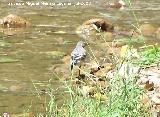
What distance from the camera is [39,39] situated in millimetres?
8477

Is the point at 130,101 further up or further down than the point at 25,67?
further up

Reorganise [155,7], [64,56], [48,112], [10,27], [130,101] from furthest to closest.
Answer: [155,7]
[10,27]
[64,56]
[48,112]
[130,101]

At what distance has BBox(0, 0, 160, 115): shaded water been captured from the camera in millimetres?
5867

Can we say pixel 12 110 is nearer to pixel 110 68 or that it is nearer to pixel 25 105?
pixel 25 105

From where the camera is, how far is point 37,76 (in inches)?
257

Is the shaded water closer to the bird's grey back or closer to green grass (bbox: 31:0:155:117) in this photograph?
the bird's grey back

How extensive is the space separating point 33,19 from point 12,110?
4686 mm

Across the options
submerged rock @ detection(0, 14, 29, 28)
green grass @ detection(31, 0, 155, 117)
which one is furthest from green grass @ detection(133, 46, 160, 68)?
submerged rock @ detection(0, 14, 29, 28)

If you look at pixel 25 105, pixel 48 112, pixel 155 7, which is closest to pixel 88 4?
pixel 155 7

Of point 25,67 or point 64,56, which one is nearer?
point 25,67

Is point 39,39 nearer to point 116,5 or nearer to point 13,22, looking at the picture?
point 13,22

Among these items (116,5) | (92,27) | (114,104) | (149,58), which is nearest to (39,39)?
(92,27)

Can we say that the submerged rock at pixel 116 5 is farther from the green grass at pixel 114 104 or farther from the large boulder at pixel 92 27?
the green grass at pixel 114 104

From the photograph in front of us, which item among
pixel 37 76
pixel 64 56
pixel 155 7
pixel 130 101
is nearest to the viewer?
pixel 130 101
